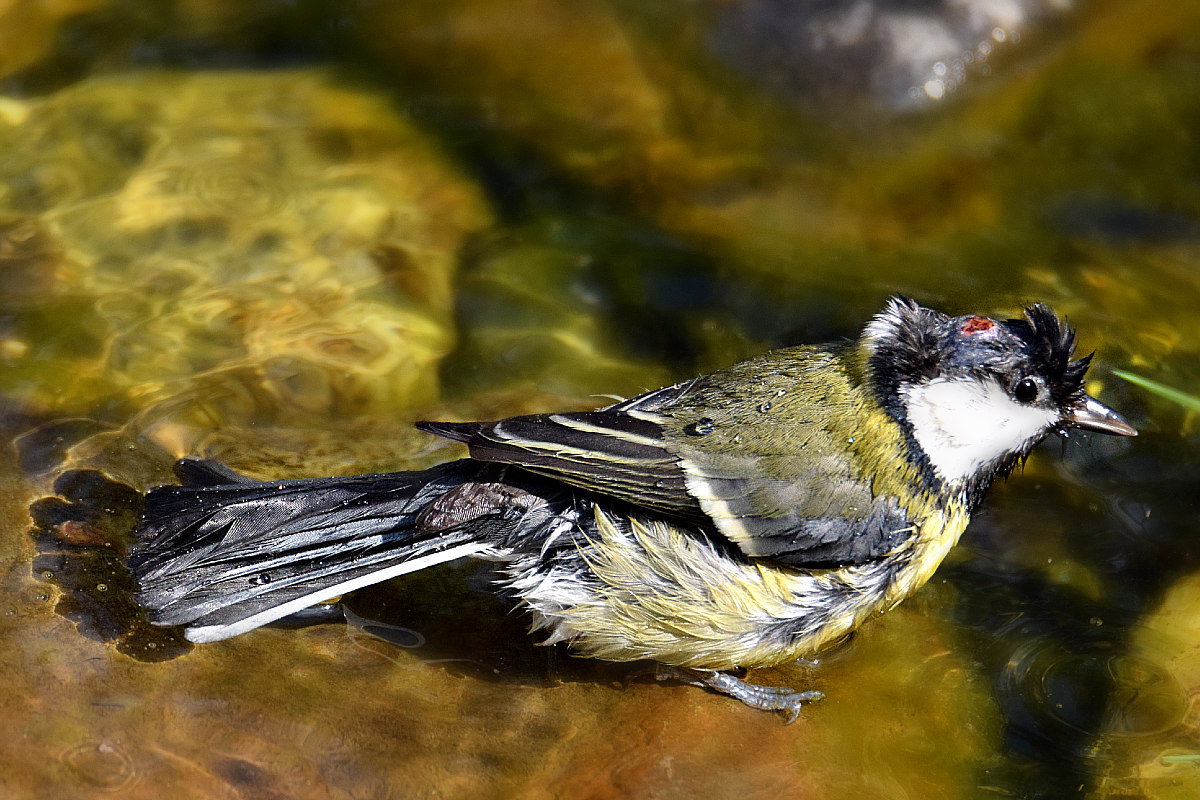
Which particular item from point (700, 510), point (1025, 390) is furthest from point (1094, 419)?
point (700, 510)

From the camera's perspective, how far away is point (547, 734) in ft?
10.6

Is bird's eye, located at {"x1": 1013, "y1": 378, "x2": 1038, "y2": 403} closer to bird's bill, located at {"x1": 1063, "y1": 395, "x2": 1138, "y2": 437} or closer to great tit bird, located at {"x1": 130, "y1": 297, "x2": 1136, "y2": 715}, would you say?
great tit bird, located at {"x1": 130, "y1": 297, "x2": 1136, "y2": 715}

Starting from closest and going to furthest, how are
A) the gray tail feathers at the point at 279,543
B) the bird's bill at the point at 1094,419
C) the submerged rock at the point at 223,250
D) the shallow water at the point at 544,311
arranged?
the shallow water at the point at 544,311, the gray tail feathers at the point at 279,543, the bird's bill at the point at 1094,419, the submerged rock at the point at 223,250

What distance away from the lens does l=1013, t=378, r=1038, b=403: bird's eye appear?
3410mm

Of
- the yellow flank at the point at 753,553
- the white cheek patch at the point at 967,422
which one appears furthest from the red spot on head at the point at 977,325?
the yellow flank at the point at 753,553

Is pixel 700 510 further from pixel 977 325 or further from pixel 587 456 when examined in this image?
pixel 977 325

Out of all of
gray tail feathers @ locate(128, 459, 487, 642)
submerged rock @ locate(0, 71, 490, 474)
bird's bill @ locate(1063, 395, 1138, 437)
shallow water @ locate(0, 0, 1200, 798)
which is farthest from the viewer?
submerged rock @ locate(0, 71, 490, 474)

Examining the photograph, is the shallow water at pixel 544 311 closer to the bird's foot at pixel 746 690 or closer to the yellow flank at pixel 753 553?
the bird's foot at pixel 746 690

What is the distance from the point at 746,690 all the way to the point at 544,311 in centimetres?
210

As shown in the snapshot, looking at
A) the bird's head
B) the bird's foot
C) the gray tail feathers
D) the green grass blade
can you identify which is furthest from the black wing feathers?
the green grass blade

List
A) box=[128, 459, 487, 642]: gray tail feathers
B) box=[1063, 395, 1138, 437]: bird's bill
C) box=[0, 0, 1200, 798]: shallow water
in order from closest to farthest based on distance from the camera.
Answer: box=[0, 0, 1200, 798]: shallow water < box=[128, 459, 487, 642]: gray tail feathers < box=[1063, 395, 1138, 437]: bird's bill

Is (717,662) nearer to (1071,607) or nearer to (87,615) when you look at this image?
(1071,607)

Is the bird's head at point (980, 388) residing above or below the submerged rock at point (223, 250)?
above

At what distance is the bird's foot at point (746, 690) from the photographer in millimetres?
3520
